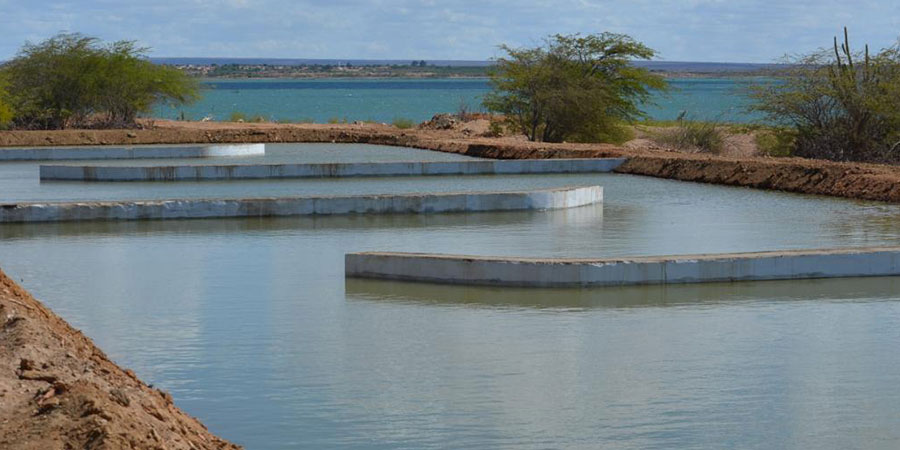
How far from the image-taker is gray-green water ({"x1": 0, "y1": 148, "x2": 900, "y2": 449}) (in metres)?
6.90

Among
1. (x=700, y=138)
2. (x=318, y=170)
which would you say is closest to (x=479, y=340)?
(x=318, y=170)

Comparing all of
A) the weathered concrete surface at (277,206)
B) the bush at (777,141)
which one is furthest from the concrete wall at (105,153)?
the weathered concrete surface at (277,206)

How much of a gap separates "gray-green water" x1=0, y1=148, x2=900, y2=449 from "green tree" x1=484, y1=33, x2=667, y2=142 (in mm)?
16128

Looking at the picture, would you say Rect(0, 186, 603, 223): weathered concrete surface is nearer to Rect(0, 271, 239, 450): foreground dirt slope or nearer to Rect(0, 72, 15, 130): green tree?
Rect(0, 271, 239, 450): foreground dirt slope

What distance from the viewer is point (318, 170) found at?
22.3 metres

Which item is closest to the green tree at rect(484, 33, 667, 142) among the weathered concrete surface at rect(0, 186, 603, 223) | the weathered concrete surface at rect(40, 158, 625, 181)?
the weathered concrete surface at rect(40, 158, 625, 181)

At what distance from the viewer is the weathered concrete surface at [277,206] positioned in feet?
52.0

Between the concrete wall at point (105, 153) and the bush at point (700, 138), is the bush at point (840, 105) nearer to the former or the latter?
the bush at point (700, 138)

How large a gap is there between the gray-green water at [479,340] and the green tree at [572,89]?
16.1 m

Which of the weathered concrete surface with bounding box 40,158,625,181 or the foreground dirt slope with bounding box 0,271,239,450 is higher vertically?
the weathered concrete surface with bounding box 40,158,625,181

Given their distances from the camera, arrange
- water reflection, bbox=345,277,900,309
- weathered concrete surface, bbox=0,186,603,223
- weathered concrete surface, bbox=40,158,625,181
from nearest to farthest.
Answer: water reflection, bbox=345,277,900,309 → weathered concrete surface, bbox=0,186,603,223 → weathered concrete surface, bbox=40,158,625,181

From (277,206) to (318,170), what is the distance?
6117 millimetres

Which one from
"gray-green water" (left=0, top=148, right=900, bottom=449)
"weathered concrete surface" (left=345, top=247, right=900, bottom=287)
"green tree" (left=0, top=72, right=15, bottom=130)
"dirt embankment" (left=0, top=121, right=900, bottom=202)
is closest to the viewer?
"gray-green water" (left=0, top=148, right=900, bottom=449)

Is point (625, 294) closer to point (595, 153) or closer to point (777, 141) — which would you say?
point (595, 153)
